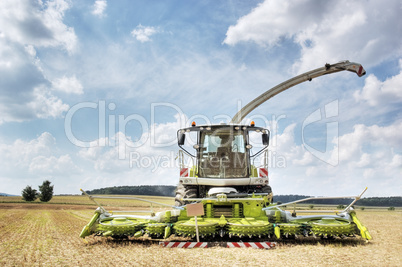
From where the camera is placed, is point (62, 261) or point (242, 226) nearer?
point (62, 261)

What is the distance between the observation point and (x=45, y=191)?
5362 cm

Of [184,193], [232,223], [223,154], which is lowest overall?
[232,223]

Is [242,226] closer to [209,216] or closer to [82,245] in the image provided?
[209,216]

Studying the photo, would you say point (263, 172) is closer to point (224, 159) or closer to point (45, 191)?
point (224, 159)

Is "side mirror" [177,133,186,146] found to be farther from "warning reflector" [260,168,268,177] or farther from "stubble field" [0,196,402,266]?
"stubble field" [0,196,402,266]

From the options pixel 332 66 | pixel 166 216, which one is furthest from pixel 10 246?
pixel 332 66

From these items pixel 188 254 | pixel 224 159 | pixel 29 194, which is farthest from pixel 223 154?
pixel 29 194

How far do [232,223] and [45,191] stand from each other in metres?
55.1

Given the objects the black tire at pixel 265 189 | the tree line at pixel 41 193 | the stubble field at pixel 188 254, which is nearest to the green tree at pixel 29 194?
the tree line at pixel 41 193

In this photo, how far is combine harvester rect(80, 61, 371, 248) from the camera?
21.5ft

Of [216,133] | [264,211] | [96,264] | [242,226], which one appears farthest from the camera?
[216,133]

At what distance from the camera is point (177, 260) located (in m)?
5.10

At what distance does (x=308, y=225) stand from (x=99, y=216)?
4.84 meters

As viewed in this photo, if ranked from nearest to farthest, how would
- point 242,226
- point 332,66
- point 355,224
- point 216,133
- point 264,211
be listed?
point 242,226, point 355,224, point 264,211, point 216,133, point 332,66
